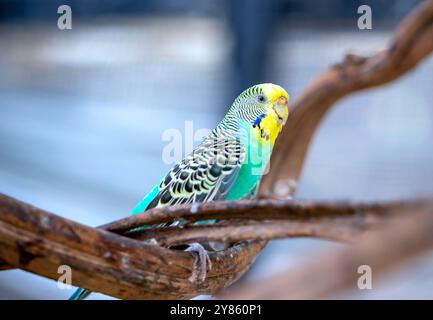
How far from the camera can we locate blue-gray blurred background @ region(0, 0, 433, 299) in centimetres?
165

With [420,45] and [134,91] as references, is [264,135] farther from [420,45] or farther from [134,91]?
[134,91]

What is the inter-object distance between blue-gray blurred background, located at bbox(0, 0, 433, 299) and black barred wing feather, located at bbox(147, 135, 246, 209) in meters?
0.81

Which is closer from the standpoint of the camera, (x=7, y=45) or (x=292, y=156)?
(x=292, y=156)

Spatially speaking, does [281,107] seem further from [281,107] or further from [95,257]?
[95,257]

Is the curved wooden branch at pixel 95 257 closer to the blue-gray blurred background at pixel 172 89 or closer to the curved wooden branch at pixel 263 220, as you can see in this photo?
the curved wooden branch at pixel 263 220

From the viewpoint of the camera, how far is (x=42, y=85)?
2811mm

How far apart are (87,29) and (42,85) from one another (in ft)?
2.70

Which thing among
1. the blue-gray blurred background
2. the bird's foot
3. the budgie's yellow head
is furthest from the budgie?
the blue-gray blurred background

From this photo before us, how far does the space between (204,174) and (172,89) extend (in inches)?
72.0

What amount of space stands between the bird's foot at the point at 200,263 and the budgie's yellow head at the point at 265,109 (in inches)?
6.4

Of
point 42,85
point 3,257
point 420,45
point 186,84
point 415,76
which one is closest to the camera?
point 3,257

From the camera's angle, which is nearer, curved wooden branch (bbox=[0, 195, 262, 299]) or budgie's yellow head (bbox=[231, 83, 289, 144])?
curved wooden branch (bbox=[0, 195, 262, 299])

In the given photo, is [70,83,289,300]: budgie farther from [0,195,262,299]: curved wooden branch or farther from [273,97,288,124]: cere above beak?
[0,195,262,299]: curved wooden branch
